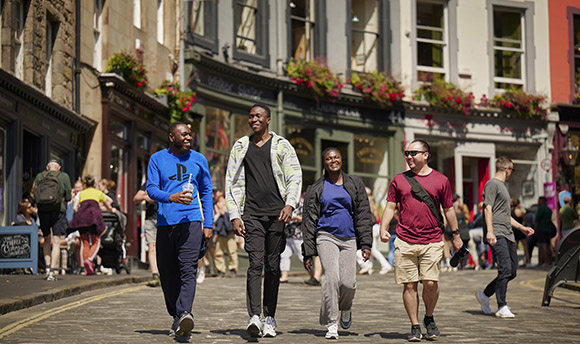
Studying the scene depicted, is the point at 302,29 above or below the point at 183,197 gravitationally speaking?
above

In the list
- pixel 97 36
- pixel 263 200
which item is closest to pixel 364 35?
pixel 97 36

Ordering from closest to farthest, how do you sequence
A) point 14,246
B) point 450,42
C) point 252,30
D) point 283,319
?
point 283,319 < point 14,246 < point 252,30 < point 450,42

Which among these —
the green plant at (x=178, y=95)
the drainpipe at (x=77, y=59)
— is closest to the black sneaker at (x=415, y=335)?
the drainpipe at (x=77, y=59)

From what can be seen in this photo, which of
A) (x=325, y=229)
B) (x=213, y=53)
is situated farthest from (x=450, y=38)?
(x=325, y=229)

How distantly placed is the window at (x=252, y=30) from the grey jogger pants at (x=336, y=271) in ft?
55.0

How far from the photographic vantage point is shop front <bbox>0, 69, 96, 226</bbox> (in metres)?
17.5

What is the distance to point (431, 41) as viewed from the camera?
3016 centimetres

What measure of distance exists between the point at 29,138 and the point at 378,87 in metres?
12.0

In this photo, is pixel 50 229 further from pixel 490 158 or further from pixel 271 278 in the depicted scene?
pixel 490 158

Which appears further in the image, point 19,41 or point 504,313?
point 19,41

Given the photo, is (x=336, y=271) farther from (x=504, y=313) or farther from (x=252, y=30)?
(x=252, y=30)

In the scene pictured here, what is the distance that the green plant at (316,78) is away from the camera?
87.5ft

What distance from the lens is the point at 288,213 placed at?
345 inches

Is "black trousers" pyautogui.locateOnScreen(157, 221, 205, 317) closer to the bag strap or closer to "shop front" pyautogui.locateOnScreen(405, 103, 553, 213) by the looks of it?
the bag strap
